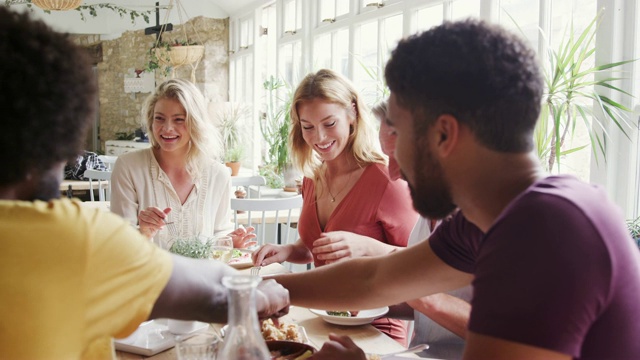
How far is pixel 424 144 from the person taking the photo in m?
1.06

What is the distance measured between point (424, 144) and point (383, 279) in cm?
48

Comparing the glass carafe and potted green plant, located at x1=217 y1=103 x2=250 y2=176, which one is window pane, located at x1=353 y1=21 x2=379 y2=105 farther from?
the glass carafe

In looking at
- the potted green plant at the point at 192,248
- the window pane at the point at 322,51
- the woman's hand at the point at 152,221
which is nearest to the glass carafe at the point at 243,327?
the potted green plant at the point at 192,248

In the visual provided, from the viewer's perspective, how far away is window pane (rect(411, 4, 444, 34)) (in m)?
4.21

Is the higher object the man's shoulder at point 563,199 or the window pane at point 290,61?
the window pane at point 290,61

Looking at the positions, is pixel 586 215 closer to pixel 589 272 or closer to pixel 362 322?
pixel 589 272

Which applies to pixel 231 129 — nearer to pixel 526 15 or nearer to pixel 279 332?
pixel 526 15

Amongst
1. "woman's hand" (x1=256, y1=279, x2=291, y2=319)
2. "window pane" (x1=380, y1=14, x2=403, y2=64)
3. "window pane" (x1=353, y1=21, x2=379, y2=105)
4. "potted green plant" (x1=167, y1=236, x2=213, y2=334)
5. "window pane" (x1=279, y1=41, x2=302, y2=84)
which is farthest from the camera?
"window pane" (x1=279, y1=41, x2=302, y2=84)

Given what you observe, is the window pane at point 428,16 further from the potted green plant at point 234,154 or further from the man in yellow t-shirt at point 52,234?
the potted green plant at point 234,154

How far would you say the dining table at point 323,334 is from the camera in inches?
58.7

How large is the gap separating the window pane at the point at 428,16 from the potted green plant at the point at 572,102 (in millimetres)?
1569

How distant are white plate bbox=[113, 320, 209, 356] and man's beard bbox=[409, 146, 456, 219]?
0.70m

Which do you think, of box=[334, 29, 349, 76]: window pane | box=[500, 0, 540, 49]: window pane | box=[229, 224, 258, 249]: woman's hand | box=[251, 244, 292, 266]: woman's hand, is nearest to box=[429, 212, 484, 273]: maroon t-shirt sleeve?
box=[251, 244, 292, 266]: woman's hand

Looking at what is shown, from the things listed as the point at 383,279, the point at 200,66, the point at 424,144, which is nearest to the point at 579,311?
the point at 424,144
